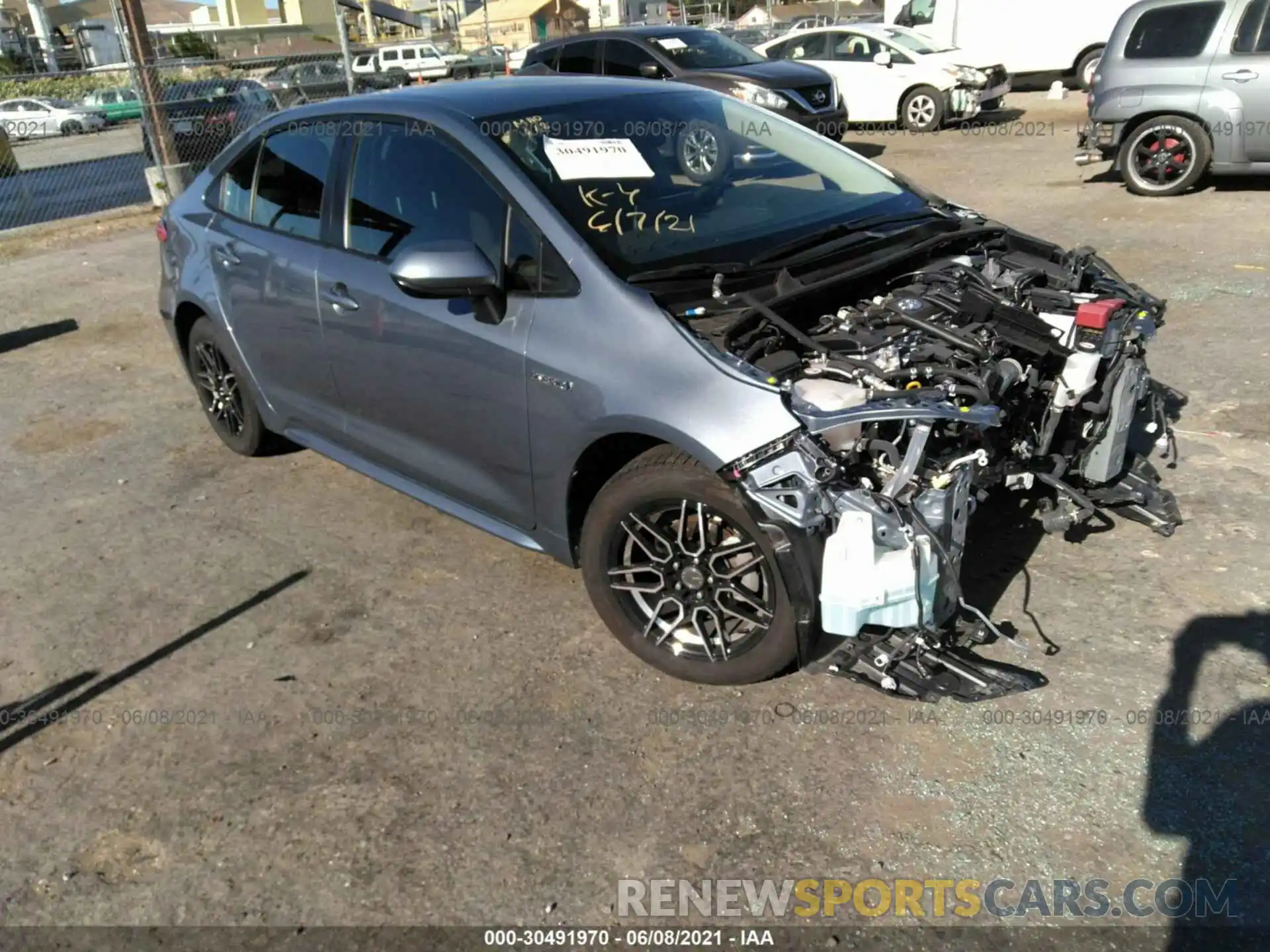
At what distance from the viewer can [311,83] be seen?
16766 millimetres

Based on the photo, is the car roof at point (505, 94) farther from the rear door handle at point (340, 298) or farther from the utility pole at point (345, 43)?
the utility pole at point (345, 43)

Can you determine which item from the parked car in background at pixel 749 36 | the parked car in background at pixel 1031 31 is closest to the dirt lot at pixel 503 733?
the parked car in background at pixel 1031 31

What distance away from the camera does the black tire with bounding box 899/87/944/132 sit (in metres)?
15.3

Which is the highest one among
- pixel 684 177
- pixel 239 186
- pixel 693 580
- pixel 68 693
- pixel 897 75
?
pixel 684 177

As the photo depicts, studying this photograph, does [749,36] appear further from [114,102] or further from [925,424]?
[925,424]

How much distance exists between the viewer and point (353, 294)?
3.89 m

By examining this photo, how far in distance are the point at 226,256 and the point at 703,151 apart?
2310 millimetres

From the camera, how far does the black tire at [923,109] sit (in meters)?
15.3

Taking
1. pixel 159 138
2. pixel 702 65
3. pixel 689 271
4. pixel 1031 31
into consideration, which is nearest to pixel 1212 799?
pixel 689 271

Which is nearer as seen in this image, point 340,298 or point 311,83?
point 340,298

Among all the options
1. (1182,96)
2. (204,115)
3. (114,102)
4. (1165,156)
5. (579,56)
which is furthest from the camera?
(114,102)

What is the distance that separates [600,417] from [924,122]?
1408 cm

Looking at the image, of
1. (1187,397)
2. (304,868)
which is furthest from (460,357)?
(1187,397)

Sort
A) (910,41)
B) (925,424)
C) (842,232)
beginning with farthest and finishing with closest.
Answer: (910,41) → (842,232) → (925,424)
